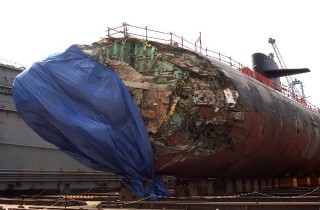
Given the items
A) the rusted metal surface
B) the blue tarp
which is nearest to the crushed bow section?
the rusted metal surface

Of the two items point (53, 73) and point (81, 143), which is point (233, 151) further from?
point (53, 73)

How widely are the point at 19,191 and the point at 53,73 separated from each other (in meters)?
10.8

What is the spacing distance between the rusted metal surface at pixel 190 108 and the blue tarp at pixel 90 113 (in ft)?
1.38

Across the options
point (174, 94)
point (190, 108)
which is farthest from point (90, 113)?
point (190, 108)

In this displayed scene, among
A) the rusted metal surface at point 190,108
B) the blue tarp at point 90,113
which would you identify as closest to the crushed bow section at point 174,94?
the rusted metal surface at point 190,108

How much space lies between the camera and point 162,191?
10.1 meters

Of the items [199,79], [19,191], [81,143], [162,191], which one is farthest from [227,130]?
[19,191]

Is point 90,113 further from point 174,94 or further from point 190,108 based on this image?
point 190,108

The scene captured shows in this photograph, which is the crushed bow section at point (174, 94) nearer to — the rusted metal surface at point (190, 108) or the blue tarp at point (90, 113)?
the rusted metal surface at point (190, 108)

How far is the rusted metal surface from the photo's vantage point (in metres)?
9.81

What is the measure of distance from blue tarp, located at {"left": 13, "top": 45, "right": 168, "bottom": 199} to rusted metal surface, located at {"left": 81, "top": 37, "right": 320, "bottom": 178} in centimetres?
42

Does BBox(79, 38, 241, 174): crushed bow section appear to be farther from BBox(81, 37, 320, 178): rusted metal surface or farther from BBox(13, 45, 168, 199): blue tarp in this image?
BBox(13, 45, 168, 199): blue tarp

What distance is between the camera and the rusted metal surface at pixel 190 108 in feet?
32.2

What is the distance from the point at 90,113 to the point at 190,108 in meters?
2.48
